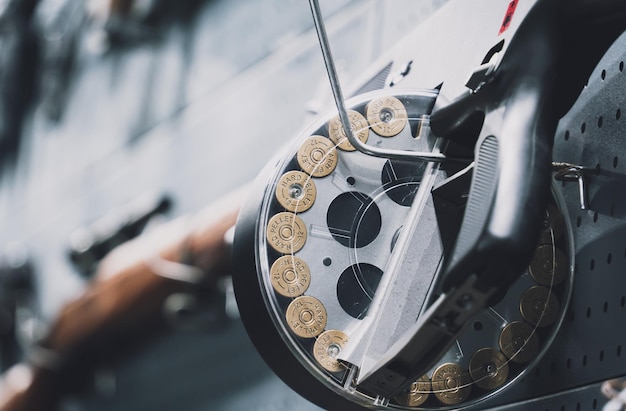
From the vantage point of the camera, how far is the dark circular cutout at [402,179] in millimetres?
752

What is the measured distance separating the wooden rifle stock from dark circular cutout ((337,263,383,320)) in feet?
2.07

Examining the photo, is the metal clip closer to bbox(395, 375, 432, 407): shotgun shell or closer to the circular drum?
the circular drum

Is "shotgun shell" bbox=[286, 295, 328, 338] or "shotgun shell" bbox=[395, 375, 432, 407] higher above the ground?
"shotgun shell" bbox=[286, 295, 328, 338]

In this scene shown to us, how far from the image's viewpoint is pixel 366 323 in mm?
710

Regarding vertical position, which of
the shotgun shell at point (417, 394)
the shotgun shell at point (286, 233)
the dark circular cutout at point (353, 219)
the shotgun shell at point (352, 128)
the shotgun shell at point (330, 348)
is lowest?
the shotgun shell at point (417, 394)

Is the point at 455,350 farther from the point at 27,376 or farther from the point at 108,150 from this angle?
the point at 108,150

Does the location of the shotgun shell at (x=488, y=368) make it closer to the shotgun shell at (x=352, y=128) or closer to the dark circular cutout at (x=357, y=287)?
the dark circular cutout at (x=357, y=287)

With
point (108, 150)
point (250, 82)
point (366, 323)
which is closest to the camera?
point (366, 323)

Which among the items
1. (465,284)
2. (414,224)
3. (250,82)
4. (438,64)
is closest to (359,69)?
(250,82)

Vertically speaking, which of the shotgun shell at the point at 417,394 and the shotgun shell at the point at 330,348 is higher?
the shotgun shell at the point at 330,348

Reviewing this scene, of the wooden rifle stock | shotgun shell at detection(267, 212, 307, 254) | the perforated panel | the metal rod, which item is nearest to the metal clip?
the perforated panel

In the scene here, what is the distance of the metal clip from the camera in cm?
78

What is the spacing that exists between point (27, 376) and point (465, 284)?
1.79 metres

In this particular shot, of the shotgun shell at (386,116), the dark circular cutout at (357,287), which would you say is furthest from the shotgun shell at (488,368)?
the shotgun shell at (386,116)
